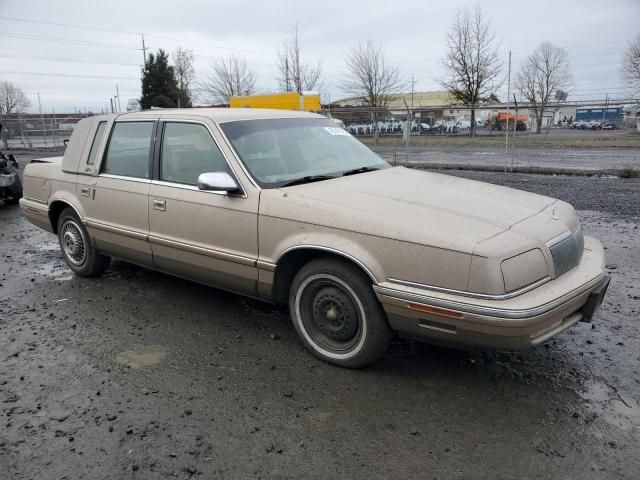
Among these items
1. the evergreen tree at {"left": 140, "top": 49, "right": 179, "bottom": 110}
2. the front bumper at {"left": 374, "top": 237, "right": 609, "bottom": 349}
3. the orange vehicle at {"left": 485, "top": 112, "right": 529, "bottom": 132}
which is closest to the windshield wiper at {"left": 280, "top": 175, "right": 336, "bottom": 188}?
the front bumper at {"left": 374, "top": 237, "right": 609, "bottom": 349}

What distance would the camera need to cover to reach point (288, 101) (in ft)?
61.1

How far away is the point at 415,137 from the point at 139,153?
20879mm

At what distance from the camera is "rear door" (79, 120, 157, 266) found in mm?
4523

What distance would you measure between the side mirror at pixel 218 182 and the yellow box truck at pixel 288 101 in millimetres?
14156

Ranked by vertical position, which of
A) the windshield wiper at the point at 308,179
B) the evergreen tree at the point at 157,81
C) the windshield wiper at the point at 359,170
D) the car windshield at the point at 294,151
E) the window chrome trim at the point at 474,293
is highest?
the evergreen tree at the point at 157,81

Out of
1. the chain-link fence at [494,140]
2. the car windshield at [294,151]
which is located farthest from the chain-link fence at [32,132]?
the car windshield at [294,151]

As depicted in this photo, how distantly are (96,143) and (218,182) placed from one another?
7.00ft

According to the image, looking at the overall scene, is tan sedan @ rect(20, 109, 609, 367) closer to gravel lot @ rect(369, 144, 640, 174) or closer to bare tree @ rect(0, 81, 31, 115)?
gravel lot @ rect(369, 144, 640, 174)

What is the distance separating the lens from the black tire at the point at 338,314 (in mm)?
3258

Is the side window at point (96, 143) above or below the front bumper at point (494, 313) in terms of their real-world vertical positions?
above

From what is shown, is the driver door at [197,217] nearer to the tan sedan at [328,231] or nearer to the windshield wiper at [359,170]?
the tan sedan at [328,231]

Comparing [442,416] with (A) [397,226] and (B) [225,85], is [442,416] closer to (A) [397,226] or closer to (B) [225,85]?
(A) [397,226]

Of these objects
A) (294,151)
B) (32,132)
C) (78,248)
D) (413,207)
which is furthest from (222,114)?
(32,132)

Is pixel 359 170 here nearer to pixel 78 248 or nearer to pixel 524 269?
pixel 524 269
